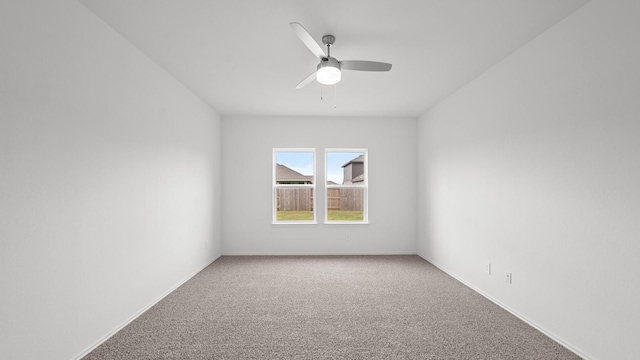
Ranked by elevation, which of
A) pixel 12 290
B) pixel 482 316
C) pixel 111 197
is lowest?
pixel 482 316

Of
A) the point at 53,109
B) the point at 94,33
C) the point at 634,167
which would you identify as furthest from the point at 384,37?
the point at 53,109

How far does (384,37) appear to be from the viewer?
2.48 meters

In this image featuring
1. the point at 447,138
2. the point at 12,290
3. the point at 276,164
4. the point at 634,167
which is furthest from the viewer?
the point at 276,164

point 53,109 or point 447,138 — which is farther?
point 447,138

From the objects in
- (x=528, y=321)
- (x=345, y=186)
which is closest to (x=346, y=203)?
(x=345, y=186)

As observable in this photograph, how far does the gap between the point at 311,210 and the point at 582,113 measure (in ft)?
13.2

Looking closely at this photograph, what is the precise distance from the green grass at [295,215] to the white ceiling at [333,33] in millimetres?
2328

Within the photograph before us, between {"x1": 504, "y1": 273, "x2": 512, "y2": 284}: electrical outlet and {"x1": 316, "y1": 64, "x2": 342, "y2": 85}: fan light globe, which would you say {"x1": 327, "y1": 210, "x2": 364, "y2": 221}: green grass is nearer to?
{"x1": 504, "y1": 273, "x2": 512, "y2": 284}: electrical outlet

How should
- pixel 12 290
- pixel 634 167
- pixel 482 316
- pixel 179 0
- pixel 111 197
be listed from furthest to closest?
pixel 482 316 < pixel 111 197 < pixel 179 0 < pixel 634 167 < pixel 12 290

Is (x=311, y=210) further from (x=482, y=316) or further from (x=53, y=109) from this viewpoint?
(x=53, y=109)

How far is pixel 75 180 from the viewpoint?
2016 millimetres

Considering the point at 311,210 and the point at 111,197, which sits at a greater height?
the point at 111,197

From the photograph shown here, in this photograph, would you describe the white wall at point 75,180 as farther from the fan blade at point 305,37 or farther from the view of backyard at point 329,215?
the view of backyard at point 329,215

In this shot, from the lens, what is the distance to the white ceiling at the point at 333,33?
81.7 inches
